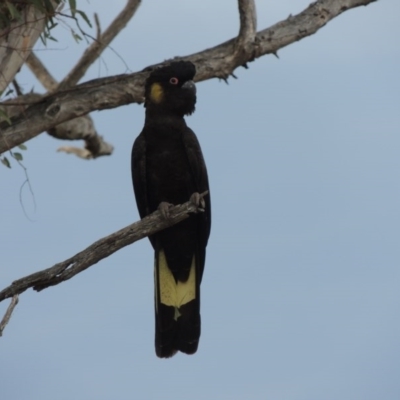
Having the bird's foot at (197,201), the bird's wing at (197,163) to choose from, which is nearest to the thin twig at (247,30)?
the bird's wing at (197,163)

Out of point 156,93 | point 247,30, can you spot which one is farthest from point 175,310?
point 247,30

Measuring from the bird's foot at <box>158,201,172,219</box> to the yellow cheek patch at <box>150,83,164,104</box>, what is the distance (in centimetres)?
86

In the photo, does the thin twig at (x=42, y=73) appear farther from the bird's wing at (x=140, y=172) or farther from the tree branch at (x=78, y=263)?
the tree branch at (x=78, y=263)

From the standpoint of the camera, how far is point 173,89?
24.1ft

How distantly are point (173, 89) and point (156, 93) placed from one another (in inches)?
5.2

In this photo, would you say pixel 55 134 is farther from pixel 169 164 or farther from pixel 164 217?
pixel 164 217

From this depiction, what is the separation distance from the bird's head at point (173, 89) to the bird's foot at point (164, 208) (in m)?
0.80

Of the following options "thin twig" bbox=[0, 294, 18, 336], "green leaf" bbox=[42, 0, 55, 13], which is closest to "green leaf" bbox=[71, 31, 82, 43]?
"green leaf" bbox=[42, 0, 55, 13]

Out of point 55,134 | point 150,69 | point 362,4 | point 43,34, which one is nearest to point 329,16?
point 362,4

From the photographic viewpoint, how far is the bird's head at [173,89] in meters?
7.29

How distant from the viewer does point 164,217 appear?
6.25 m

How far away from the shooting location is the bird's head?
7.29 metres

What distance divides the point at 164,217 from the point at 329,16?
3298 millimetres

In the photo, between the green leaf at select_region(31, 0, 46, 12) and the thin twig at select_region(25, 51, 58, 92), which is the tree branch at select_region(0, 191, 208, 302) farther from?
the thin twig at select_region(25, 51, 58, 92)
